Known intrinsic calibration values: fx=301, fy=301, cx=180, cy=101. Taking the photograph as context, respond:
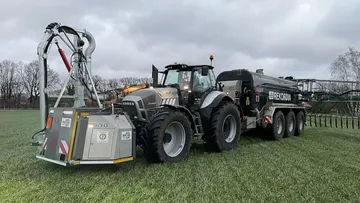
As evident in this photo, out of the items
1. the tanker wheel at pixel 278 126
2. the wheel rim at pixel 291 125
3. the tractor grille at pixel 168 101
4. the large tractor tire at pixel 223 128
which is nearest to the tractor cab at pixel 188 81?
the tractor grille at pixel 168 101

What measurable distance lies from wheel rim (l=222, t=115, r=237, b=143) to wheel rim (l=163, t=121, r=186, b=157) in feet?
6.62

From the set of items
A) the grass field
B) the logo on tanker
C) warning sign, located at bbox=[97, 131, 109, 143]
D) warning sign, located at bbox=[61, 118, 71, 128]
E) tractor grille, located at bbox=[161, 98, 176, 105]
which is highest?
the logo on tanker

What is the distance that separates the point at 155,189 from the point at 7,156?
4203 mm

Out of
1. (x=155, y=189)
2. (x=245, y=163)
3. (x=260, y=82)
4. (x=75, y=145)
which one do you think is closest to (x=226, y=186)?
(x=155, y=189)

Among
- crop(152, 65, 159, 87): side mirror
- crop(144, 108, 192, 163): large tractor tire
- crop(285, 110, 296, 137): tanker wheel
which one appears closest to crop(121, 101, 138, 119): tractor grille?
crop(144, 108, 192, 163): large tractor tire

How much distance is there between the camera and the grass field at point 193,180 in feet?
13.3

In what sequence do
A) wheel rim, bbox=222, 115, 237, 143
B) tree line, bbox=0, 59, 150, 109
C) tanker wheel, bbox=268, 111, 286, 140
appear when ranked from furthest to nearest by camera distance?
tree line, bbox=0, 59, 150, 109, tanker wheel, bbox=268, 111, 286, 140, wheel rim, bbox=222, 115, 237, 143

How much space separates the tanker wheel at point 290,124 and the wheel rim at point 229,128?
3.92m

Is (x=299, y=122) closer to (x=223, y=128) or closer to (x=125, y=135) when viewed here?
(x=223, y=128)

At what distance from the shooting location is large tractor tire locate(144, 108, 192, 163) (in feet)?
18.4

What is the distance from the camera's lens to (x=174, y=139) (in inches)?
252

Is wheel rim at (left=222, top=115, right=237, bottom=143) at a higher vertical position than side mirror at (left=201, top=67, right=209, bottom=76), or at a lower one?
lower

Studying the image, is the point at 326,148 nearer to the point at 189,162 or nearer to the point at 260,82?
the point at 260,82

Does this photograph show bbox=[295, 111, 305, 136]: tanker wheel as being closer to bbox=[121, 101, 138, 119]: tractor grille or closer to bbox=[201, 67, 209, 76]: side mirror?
bbox=[201, 67, 209, 76]: side mirror
